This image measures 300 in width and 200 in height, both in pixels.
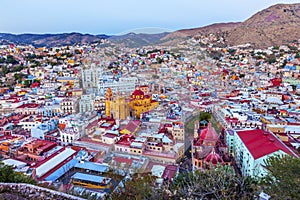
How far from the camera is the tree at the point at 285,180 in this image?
4.20 metres

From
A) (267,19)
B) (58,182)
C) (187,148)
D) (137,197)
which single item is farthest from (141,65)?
(267,19)

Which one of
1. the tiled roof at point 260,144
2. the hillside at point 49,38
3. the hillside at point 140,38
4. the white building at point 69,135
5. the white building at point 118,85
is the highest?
the hillside at point 49,38

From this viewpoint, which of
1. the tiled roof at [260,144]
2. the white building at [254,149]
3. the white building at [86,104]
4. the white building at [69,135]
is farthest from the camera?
the white building at [86,104]

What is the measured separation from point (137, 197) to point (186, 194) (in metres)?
0.95

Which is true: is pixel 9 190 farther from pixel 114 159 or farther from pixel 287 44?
pixel 287 44

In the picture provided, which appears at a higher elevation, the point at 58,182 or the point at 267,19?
the point at 267,19

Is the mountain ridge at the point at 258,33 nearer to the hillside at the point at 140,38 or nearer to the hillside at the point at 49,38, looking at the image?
the hillside at the point at 140,38

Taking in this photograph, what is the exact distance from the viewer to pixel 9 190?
4387 millimetres

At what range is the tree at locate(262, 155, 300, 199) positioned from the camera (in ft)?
13.8

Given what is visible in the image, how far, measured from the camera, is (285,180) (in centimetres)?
441

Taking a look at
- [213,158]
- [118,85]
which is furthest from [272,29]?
[213,158]

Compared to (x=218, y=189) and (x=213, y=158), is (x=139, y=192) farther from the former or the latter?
(x=213, y=158)

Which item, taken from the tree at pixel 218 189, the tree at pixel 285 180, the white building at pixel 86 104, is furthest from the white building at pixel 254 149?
the white building at pixel 86 104

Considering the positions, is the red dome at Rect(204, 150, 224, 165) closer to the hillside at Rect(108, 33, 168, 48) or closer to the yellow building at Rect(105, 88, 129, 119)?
the yellow building at Rect(105, 88, 129, 119)
